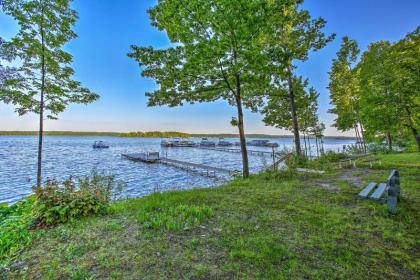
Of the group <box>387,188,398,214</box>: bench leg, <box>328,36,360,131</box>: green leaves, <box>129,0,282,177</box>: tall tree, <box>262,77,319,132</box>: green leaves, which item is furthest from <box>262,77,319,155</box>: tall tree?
<box>387,188,398,214</box>: bench leg

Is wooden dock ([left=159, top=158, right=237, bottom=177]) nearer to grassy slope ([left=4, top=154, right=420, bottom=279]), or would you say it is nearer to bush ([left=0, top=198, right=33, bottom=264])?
grassy slope ([left=4, top=154, right=420, bottom=279])

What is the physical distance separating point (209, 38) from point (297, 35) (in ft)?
24.9

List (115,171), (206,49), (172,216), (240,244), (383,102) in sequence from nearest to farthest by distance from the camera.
Answer: (240,244) < (172,216) < (206,49) < (383,102) < (115,171)

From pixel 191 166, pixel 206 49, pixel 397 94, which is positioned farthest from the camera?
pixel 191 166

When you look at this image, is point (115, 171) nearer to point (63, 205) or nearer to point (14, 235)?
point (63, 205)

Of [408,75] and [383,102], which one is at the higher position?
[408,75]

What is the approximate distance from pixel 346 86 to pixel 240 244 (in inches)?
1003

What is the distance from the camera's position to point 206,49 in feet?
22.9

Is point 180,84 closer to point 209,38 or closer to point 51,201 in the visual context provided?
point 209,38

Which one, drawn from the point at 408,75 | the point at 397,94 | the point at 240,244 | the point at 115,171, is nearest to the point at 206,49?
the point at 240,244

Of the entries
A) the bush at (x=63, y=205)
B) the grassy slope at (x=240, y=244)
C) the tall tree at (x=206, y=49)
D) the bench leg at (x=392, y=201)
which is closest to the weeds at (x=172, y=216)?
the grassy slope at (x=240, y=244)

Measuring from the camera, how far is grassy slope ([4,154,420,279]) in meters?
2.63

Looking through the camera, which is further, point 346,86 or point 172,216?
point 346,86

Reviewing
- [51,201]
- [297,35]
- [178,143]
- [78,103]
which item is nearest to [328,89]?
[297,35]
